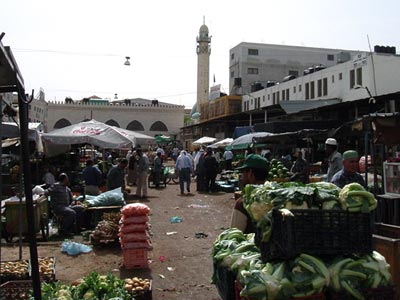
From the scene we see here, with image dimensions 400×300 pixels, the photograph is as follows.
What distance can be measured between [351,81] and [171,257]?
30952 mm

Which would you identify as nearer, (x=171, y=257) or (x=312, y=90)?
(x=171, y=257)

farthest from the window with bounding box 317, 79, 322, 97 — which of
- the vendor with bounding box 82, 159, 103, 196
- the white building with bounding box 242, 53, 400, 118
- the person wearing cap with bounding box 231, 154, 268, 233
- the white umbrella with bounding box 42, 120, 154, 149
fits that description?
the person wearing cap with bounding box 231, 154, 268, 233

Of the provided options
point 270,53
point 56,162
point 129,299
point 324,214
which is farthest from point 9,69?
point 270,53

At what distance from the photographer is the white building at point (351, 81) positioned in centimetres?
3362

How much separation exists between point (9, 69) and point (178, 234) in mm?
7464

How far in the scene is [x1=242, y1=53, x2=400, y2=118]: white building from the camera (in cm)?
3362

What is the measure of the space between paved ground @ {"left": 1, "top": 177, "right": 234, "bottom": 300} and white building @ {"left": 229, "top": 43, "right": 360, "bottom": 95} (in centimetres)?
5182

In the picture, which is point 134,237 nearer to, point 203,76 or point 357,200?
point 357,200

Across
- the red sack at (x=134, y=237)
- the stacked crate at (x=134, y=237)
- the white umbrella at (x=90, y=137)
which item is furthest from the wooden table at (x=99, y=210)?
the white umbrella at (x=90, y=137)

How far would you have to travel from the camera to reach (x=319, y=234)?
3.11 metres

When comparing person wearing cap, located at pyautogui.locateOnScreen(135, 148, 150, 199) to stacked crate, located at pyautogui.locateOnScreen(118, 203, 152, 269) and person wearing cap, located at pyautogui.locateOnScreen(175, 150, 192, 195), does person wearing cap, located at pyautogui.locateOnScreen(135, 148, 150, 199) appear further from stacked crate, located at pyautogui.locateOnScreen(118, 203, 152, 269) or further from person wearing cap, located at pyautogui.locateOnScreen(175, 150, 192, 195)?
stacked crate, located at pyautogui.locateOnScreen(118, 203, 152, 269)

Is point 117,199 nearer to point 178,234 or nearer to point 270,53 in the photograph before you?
point 178,234

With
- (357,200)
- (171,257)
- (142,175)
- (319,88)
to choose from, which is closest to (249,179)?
(357,200)

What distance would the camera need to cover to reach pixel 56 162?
58.3ft
